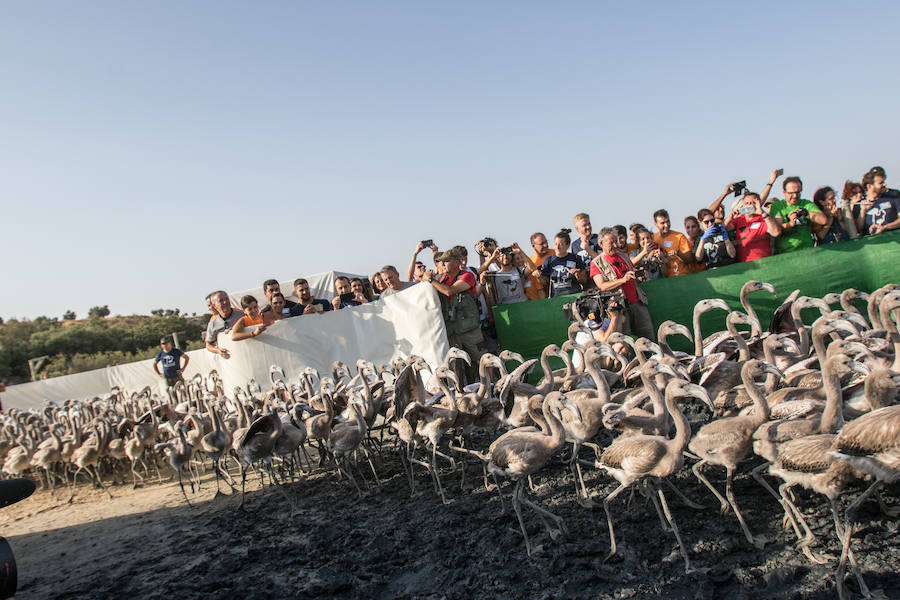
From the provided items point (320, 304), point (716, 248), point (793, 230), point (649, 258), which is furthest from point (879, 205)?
point (320, 304)

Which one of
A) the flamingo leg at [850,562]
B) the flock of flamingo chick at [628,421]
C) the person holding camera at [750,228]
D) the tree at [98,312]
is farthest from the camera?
the tree at [98,312]

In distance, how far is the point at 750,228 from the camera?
30.6 feet

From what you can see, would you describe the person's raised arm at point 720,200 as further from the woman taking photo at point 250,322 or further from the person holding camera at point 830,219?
the woman taking photo at point 250,322

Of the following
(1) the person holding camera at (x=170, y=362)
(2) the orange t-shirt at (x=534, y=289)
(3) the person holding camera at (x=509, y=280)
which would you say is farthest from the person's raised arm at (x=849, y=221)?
(1) the person holding camera at (x=170, y=362)

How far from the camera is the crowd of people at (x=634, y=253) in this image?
8.60 meters

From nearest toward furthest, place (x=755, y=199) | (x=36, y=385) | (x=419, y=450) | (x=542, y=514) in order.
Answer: (x=542, y=514)
(x=419, y=450)
(x=755, y=199)
(x=36, y=385)

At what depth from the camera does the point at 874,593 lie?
137 inches

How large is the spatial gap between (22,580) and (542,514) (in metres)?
5.30

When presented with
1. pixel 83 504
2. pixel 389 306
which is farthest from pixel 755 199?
pixel 83 504

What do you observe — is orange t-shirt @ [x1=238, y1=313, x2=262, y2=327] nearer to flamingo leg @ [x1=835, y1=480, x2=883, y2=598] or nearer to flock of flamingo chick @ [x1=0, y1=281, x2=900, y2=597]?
A: flock of flamingo chick @ [x1=0, y1=281, x2=900, y2=597]

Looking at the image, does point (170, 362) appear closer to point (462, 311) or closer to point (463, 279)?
point (462, 311)

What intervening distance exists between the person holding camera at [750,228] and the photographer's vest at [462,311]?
4.27 meters

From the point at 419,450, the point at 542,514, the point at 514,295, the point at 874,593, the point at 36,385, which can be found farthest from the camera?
the point at 36,385

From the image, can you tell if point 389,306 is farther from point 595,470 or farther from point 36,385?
point 36,385
